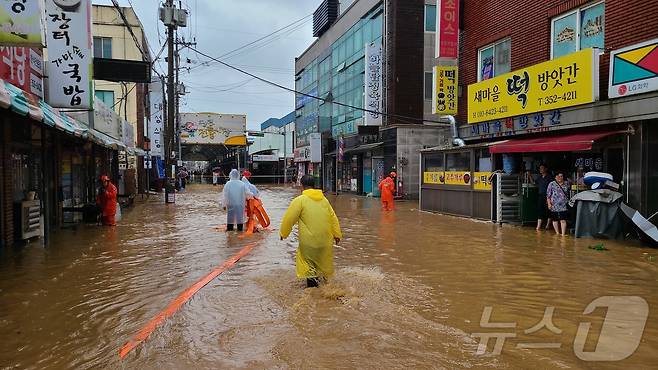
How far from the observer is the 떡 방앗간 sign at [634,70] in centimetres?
1019

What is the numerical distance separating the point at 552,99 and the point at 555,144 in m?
1.69

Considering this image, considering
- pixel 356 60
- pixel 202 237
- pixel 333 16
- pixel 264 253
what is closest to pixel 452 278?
pixel 264 253

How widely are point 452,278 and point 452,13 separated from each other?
12.7 metres

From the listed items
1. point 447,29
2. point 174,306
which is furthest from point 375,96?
point 174,306

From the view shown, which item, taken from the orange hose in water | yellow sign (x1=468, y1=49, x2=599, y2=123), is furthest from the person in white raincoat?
yellow sign (x1=468, y1=49, x2=599, y2=123)

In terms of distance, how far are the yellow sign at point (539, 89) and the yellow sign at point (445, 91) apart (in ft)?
4.84

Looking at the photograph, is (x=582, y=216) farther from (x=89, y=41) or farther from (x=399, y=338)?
(x=89, y=41)

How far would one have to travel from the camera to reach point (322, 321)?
5461mm

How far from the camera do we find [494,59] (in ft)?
55.4

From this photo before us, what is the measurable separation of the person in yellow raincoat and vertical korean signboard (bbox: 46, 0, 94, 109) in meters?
7.66

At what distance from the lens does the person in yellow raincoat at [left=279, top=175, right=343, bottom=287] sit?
6445 mm

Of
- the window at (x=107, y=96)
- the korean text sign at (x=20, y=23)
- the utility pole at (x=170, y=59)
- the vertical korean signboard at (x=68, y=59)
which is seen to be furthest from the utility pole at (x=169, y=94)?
the korean text sign at (x=20, y=23)

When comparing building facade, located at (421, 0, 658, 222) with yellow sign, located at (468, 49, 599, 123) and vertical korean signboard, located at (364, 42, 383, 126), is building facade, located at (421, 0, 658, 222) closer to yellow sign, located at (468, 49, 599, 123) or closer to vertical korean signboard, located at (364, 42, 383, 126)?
yellow sign, located at (468, 49, 599, 123)

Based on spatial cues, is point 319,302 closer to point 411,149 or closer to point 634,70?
point 634,70
